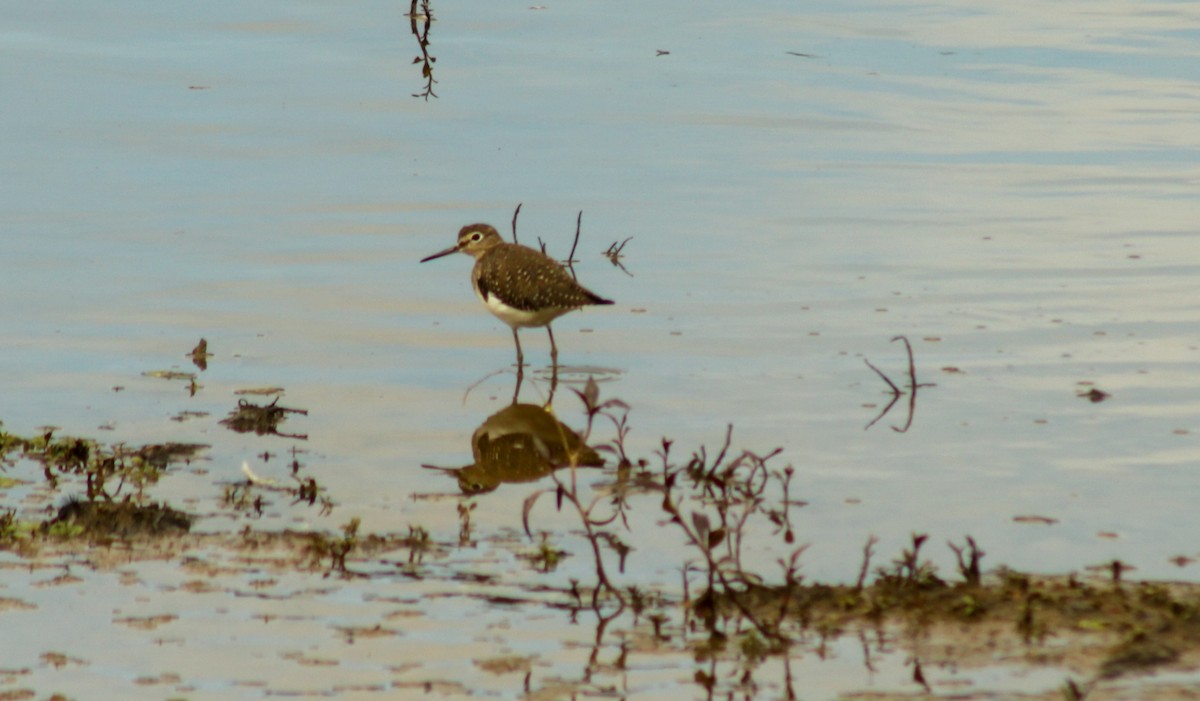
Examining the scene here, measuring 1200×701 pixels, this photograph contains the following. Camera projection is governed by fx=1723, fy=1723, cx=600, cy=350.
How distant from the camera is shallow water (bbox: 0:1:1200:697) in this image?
8734 millimetres

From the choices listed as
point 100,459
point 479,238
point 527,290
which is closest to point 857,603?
point 100,459

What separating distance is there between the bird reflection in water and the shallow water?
17cm

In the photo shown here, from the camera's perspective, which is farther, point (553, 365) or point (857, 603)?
point (553, 365)

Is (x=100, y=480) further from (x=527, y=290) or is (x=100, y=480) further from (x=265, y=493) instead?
(x=527, y=290)

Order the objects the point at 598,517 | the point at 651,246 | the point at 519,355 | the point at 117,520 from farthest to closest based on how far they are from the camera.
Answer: the point at 651,246 → the point at 519,355 → the point at 598,517 → the point at 117,520

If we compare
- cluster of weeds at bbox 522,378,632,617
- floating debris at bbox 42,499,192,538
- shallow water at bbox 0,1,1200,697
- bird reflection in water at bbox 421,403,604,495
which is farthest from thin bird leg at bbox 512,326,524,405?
floating debris at bbox 42,499,192,538

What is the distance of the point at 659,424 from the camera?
32.0 ft

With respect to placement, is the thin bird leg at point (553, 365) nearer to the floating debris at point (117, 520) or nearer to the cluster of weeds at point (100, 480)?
the cluster of weeds at point (100, 480)

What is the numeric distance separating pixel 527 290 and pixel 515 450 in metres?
2.02

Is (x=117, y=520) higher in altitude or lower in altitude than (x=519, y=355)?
lower

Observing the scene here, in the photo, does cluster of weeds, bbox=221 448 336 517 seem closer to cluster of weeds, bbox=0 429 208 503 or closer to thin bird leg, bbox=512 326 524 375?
cluster of weeds, bbox=0 429 208 503

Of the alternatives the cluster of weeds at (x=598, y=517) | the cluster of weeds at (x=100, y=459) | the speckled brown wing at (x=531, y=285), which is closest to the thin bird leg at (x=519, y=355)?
the speckled brown wing at (x=531, y=285)

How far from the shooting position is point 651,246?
45.6ft

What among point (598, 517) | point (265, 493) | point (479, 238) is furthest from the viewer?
point (479, 238)
